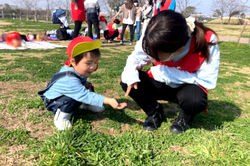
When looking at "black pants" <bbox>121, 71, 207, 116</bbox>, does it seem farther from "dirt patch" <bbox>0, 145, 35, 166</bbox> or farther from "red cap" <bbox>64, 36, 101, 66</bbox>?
"dirt patch" <bbox>0, 145, 35, 166</bbox>

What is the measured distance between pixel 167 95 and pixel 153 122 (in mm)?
318

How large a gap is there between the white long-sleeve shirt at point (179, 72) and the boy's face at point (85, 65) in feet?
1.06

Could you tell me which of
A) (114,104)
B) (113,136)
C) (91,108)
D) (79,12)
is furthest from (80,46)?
(79,12)

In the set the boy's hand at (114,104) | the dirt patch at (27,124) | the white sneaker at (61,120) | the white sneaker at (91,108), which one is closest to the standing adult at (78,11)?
the white sneaker at (91,108)

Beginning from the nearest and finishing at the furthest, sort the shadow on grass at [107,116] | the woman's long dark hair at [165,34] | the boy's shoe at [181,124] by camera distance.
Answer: the woman's long dark hair at [165,34], the boy's shoe at [181,124], the shadow on grass at [107,116]

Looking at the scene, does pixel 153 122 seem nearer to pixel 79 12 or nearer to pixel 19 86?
pixel 19 86

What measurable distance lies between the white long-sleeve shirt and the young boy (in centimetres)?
34

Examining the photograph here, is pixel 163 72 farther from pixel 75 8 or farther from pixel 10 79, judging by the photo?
pixel 75 8

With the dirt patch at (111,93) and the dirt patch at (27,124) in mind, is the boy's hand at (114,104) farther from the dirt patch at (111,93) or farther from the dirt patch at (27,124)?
the dirt patch at (111,93)

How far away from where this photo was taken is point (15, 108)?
209 cm

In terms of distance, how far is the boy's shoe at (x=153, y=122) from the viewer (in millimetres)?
1977

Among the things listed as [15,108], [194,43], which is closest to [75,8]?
[15,108]

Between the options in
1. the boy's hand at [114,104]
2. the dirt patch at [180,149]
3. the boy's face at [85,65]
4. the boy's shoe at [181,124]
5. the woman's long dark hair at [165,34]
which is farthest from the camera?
the boy's shoe at [181,124]

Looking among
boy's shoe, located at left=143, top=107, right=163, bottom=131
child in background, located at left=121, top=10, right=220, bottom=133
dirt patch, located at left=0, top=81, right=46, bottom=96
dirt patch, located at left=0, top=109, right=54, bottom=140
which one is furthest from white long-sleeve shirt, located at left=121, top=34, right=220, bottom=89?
dirt patch, located at left=0, top=81, right=46, bottom=96
